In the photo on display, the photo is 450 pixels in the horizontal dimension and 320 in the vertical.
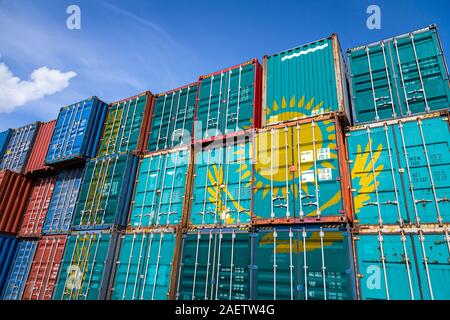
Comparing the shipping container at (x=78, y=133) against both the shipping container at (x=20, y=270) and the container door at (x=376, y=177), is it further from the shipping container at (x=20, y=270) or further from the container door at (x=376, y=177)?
the container door at (x=376, y=177)

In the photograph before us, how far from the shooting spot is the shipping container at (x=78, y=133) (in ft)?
54.3

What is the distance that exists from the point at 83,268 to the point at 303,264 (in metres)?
9.83

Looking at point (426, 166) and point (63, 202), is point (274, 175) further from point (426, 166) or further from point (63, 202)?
point (63, 202)

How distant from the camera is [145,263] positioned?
11984 mm

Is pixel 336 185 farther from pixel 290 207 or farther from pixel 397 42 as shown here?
pixel 397 42

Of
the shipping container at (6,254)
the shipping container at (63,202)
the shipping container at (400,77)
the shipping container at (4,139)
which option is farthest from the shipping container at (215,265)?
the shipping container at (4,139)

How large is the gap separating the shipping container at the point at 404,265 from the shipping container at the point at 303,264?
50 cm

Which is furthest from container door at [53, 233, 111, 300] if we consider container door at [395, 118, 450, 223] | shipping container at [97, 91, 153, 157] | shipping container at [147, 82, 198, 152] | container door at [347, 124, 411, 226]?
container door at [395, 118, 450, 223]

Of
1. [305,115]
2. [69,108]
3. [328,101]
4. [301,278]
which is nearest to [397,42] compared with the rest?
[328,101]

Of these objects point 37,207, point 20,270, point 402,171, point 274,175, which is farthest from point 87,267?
point 402,171

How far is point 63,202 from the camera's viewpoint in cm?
1625

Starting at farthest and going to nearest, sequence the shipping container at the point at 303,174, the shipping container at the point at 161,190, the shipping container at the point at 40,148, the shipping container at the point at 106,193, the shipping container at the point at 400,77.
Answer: the shipping container at the point at 40,148 → the shipping container at the point at 106,193 → the shipping container at the point at 161,190 → the shipping container at the point at 400,77 → the shipping container at the point at 303,174

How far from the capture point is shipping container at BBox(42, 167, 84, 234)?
1544 cm

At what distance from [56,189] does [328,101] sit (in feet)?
52.4
